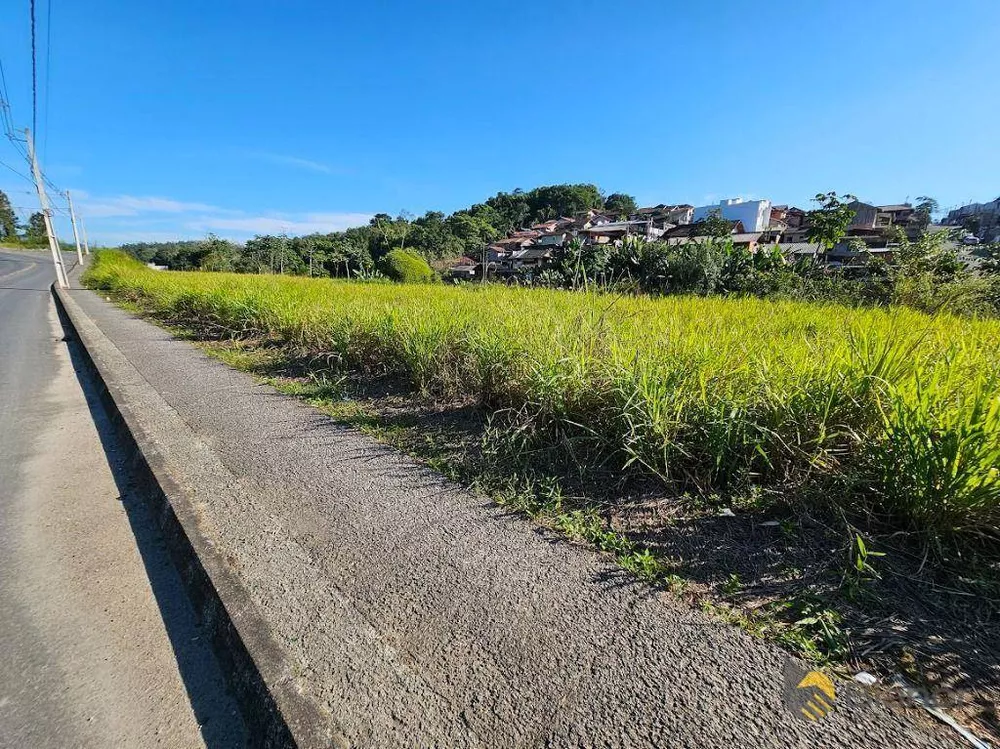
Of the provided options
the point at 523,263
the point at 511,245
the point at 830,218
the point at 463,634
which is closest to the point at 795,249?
the point at 830,218

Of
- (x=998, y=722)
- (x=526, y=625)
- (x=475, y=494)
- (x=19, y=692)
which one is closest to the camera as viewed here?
(x=998, y=722)

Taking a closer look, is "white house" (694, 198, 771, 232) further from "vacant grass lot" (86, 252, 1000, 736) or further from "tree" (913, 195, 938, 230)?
"vacant grass lot" (86, 252, 1000, 736)

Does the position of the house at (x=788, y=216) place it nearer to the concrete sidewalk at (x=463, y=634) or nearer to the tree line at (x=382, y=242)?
the tree line at (x=382, y=242)

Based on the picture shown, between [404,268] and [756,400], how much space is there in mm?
26016

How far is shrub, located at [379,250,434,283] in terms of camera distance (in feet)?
86.3

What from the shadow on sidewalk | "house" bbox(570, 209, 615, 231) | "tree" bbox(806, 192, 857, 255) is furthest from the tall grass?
"house" bbox(570, 209, 615, 231)

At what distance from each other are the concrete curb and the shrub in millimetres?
24233

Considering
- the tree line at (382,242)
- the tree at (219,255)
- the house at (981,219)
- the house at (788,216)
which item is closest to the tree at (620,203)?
the tree line at (382,242)

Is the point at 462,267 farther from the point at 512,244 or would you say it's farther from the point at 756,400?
the point at 756,400

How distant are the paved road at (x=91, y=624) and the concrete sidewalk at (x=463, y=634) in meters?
0.25

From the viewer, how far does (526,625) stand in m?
1.54

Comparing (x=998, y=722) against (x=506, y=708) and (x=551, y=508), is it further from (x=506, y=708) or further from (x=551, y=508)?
(x=551, y=508)

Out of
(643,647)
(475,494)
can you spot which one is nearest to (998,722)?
(643,647)

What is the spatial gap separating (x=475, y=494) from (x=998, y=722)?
197 centimetres
